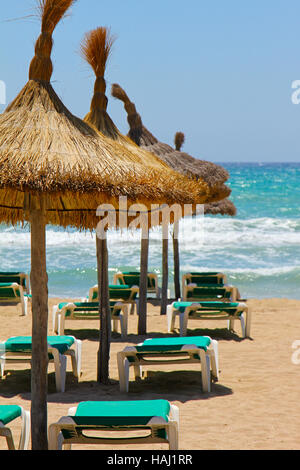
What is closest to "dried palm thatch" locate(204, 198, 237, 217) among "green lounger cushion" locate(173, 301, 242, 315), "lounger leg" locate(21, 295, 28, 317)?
"lounger leg" locate(21, 295, 28, 317)

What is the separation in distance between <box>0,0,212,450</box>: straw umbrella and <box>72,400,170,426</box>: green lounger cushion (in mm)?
278

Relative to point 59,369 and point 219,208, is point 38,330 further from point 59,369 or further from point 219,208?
point 219,208

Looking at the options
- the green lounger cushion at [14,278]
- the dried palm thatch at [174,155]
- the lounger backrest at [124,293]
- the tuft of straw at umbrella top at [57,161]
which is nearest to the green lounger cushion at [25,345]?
the tuft of straw at umbrella top at [57,161]

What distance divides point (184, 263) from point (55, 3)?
59.6ft

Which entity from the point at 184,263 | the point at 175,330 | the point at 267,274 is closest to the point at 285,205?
the point at 184,263

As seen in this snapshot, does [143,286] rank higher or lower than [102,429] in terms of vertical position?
higher

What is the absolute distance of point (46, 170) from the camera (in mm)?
3482

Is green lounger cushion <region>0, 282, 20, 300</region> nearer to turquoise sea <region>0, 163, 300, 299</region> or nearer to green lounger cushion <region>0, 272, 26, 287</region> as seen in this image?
green lounger cushion <region>0, 272, 26, 287</region>

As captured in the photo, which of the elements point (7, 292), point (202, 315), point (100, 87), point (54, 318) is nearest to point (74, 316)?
point (54, 318)

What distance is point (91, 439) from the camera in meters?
3.76

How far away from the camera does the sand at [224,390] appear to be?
4.59 metres

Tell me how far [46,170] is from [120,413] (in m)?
1.41

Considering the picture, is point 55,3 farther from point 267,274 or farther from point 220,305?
point 267,274

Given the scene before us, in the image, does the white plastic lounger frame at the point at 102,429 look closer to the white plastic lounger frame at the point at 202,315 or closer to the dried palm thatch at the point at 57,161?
the dried palm thatch at the point at 57,161
